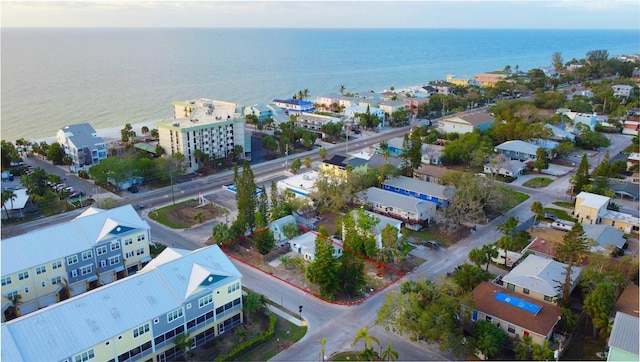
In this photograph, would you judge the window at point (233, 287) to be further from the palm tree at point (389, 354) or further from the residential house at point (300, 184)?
the residential house at point (300, 184)

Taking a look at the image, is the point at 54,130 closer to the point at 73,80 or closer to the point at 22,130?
the point at 22,130

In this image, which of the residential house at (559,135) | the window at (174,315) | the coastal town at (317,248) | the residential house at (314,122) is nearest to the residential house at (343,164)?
the coastal town at (317,248)

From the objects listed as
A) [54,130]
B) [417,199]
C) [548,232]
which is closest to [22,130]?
[54,130]

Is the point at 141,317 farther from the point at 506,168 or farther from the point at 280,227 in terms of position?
the point at 506,168

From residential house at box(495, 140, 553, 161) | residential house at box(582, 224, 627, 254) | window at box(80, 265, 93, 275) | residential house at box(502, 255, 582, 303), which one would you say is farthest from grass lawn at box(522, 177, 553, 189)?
window at box(80, 265, 93, 275)

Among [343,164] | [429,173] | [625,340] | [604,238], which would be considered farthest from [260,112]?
[625,340]

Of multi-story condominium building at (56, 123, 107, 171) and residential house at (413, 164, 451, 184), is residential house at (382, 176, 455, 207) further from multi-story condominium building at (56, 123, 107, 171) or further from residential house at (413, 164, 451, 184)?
multi-story condominium building at (56, 123, 107, 171)
